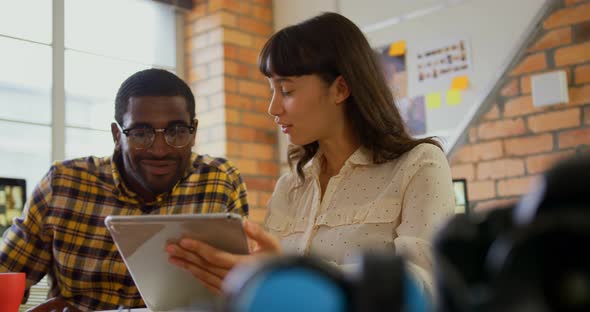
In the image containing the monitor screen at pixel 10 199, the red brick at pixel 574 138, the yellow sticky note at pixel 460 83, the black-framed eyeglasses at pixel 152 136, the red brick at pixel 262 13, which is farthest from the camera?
the red brick at pixel 262 13

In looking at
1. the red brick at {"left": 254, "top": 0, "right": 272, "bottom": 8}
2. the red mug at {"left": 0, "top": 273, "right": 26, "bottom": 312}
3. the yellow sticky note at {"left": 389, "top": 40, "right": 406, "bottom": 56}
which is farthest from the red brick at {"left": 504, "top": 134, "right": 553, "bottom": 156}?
the red mug at {"left": 0, "top": 273, "right": 26, "bottom": 312}

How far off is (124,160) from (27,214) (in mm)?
256

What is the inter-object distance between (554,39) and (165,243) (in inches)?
84.0

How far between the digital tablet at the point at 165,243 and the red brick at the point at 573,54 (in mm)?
2034

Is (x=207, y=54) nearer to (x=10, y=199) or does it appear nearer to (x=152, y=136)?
(x=10, y=199)

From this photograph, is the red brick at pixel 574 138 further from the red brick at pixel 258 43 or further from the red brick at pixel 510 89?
the red brick at pixel 258 43

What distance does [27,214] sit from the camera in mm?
1682

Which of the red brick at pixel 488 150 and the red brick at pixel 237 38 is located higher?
the red brick at pixel 237 38

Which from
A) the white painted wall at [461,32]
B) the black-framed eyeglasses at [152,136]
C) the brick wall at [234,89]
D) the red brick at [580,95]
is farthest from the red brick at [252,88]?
the black-framed eyeglasses at [152,136]

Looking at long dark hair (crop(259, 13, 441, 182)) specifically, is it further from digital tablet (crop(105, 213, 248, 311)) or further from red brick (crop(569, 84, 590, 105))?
red brick (crop(569, 84, 590, 105))

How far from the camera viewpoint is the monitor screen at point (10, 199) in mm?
2422

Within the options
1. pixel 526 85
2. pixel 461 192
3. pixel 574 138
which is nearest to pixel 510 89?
pixel 526 85

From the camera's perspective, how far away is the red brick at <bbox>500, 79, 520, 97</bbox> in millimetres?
2824

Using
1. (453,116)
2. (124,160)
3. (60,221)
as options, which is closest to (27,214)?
(60,221)
